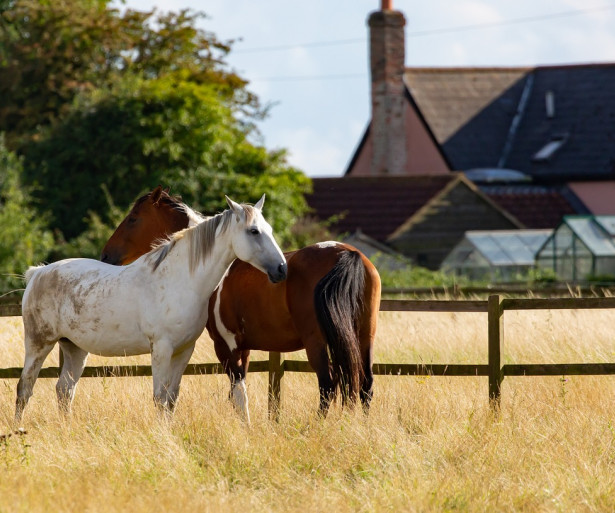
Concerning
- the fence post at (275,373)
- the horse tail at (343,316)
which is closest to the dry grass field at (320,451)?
the fence post at (275,373)

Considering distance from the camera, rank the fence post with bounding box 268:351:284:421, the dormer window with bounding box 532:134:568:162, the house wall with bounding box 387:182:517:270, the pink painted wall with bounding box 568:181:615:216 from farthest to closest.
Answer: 1. the dormer window with bounding box 532:134:568:162
2. the pink painted wall with bounding box 568:181:615:216
3. the house wall with bounding box 387:182:517:270
4. the fence post with bounding box 268:351:284:421

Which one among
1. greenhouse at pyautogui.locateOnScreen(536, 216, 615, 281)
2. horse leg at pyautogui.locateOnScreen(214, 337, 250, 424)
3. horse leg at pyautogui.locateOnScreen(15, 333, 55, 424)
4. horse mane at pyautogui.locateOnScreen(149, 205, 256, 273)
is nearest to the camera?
horse mane at pyautogui.locateOnScreen(149, 205, 256, 273)

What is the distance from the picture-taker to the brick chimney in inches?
1748

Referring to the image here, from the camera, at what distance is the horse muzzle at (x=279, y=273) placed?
7934mm

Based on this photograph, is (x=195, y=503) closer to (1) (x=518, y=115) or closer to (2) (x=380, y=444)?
(2) (x=380, y=444)

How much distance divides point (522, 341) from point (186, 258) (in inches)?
205

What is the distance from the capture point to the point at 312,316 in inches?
330

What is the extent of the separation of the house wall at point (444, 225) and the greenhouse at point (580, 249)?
8.02 metres

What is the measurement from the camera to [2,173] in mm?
28047

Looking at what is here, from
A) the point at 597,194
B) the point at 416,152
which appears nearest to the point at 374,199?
the point at 416,152

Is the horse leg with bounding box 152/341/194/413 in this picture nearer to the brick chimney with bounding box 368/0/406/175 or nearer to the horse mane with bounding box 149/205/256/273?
the horse mane with bounding box 149/205/256/273

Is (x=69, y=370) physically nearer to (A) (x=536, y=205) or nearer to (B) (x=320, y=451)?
(B) (x=320, y=451)

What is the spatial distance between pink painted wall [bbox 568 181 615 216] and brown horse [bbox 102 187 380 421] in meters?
40.3

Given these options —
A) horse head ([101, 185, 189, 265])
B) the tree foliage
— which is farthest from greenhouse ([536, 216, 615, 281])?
horse head ([101, 185, 189, 265])
